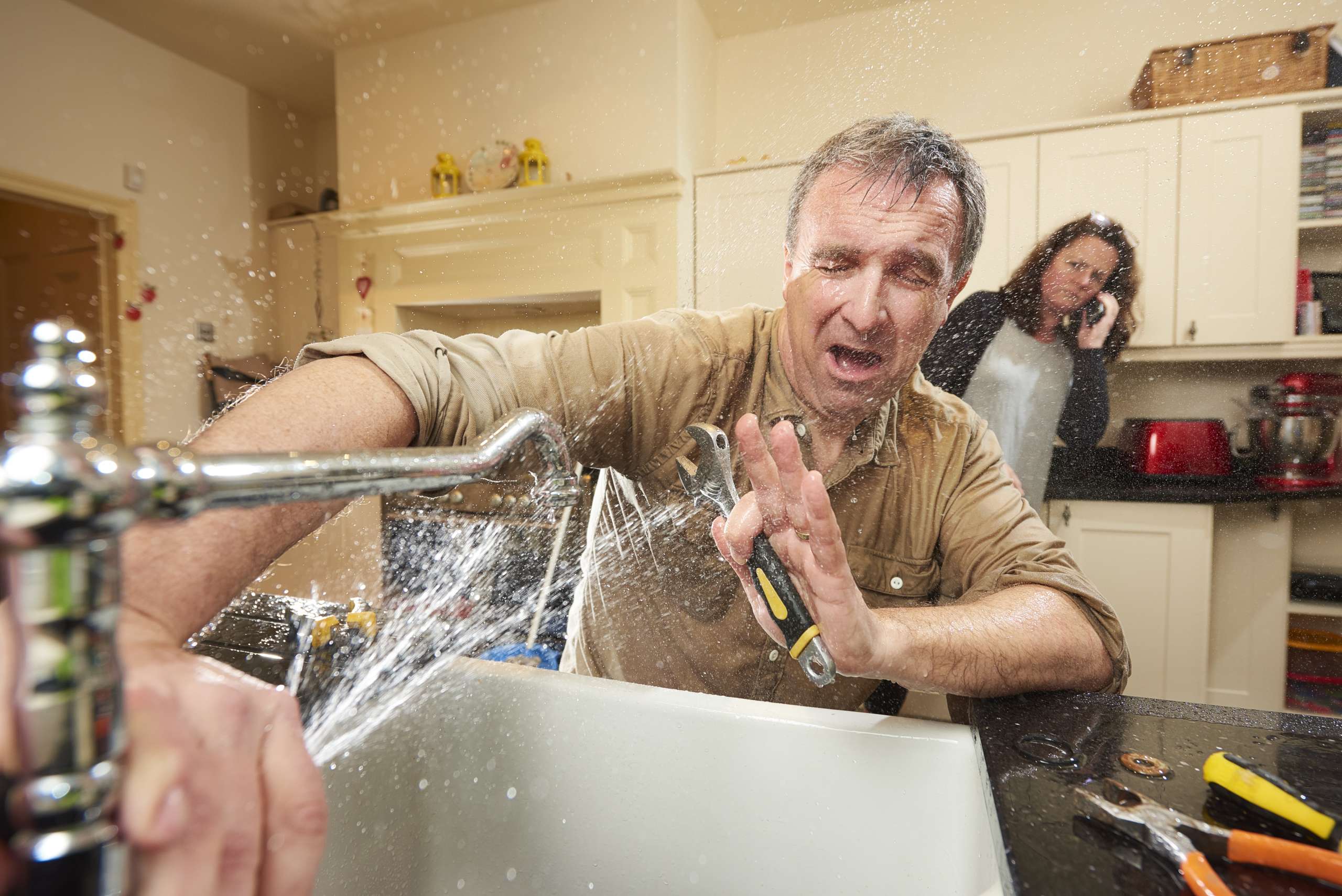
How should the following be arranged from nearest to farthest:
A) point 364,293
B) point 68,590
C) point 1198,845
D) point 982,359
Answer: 1. point 68,590
2. point 1198,845
3. point 982,359
4. point 364,293

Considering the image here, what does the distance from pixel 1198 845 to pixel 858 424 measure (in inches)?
18.5

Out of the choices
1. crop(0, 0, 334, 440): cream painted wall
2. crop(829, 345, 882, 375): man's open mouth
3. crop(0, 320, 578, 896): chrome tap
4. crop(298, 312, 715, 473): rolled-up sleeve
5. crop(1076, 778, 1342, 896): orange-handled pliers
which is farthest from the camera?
crop(0, 0, 334, 440): cream painted wall

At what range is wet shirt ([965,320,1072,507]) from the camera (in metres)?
0.80

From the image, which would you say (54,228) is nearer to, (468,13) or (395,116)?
(395,116)

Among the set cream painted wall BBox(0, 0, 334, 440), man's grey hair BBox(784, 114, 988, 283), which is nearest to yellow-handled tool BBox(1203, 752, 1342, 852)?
man's grey hair BBox(784, 114, 988, 283)

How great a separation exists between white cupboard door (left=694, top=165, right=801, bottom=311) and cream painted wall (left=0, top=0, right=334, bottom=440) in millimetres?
719

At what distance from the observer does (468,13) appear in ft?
2.90

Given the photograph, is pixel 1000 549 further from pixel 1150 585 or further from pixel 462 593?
pixel 462 593

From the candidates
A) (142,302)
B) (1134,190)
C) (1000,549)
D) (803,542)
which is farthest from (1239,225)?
(142,302)

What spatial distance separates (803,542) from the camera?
494 millimetres

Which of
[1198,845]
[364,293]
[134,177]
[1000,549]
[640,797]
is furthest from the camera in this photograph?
[134,177]

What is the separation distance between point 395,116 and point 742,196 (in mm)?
529

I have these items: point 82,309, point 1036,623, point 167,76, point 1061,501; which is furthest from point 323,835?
point 167,76

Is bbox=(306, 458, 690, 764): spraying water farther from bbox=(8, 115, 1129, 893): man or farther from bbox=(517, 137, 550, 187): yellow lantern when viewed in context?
bbox=(517, 137, 550, 187): yellow lantern
